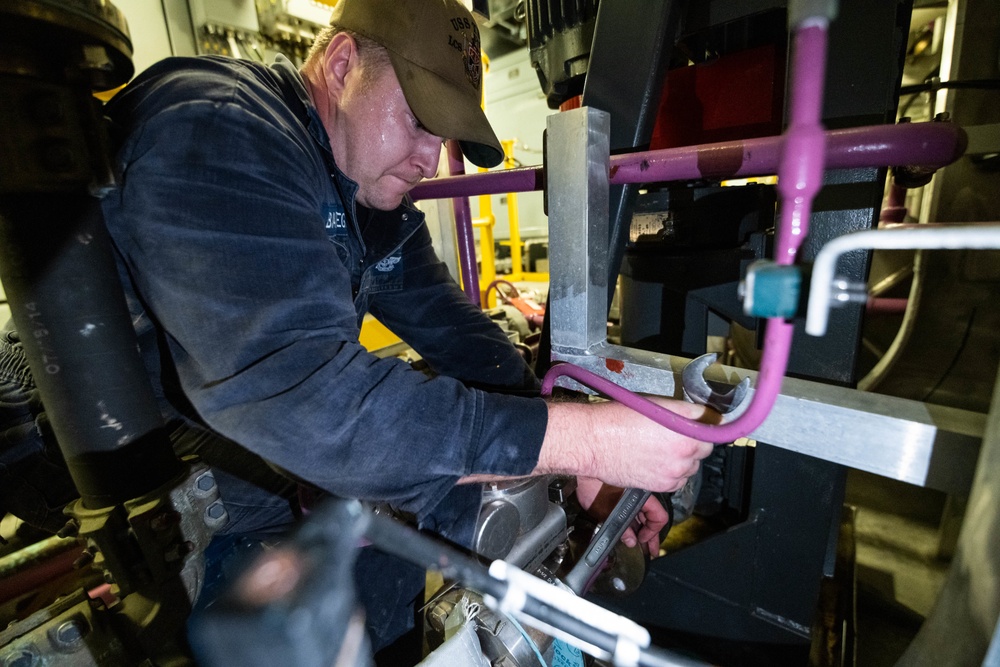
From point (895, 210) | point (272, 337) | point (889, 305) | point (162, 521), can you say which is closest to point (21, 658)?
point (162, 521)

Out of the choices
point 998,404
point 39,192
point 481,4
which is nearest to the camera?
point 998,404

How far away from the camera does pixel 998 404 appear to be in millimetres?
358

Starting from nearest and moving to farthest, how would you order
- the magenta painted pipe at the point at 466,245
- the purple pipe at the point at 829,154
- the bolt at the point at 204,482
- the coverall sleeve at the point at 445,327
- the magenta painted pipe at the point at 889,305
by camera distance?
1. the purple pipe at the point at 829,154
2. the bolt at the point at 204,482
3. the coverall sleeve at the point at 445,327
4. the magenta painted pipe at the point at 889,305
5. the magenta painted pipe at the point at 466,245

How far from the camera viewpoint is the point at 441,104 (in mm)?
887

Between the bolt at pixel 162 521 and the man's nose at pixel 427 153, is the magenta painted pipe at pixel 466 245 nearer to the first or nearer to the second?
the man's nose at pixel 427 153

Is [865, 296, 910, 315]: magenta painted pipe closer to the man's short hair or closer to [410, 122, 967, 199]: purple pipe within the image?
[410, 122, 967, 199]: purple pipe

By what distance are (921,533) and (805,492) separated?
156 cm

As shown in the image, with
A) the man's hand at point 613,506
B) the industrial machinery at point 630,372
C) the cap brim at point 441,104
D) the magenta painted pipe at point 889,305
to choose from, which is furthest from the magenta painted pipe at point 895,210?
the cap brim at point 441,104

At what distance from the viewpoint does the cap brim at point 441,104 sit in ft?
2.80

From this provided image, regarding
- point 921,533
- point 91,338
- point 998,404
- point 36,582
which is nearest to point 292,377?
point 91,338

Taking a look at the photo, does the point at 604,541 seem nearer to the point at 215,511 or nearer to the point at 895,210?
the point at 215,511

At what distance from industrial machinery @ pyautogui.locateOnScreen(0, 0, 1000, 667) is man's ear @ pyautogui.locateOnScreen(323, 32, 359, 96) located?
30 centimetres

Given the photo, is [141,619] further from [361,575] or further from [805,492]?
[805,492]

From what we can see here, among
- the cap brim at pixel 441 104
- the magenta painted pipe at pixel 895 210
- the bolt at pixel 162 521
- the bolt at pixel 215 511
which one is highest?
the cap brim at pixel 441 104
